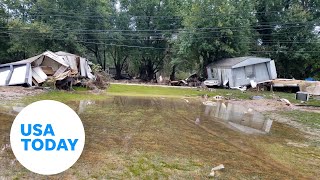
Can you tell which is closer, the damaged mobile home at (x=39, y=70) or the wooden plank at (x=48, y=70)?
the damaged mobile home at (x=39, y=70)

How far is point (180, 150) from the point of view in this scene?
7.20m

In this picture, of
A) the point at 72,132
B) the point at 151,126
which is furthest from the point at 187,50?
the point at 72,132

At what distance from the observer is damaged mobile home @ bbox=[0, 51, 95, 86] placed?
19.5 meters

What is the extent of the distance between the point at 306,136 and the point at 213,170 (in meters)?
5.10

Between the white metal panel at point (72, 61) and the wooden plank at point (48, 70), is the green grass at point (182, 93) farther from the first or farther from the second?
the wooden plank at point (48, 70)

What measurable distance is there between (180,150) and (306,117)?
27.2ft

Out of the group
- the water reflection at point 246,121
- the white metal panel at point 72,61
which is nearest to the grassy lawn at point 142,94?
the white metal panel at point 72,61

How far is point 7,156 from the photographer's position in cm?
593

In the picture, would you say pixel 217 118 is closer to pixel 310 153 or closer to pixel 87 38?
pixel 310 153

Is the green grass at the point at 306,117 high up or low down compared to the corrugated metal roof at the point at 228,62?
down

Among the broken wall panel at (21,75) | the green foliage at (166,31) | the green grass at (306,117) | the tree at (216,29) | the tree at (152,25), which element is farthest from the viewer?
the tree at (152,25)

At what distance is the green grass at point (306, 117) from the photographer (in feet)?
37.9

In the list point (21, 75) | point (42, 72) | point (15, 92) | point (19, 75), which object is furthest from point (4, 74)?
point (15, 92)

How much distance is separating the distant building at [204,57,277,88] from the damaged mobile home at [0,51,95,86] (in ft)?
42.4
